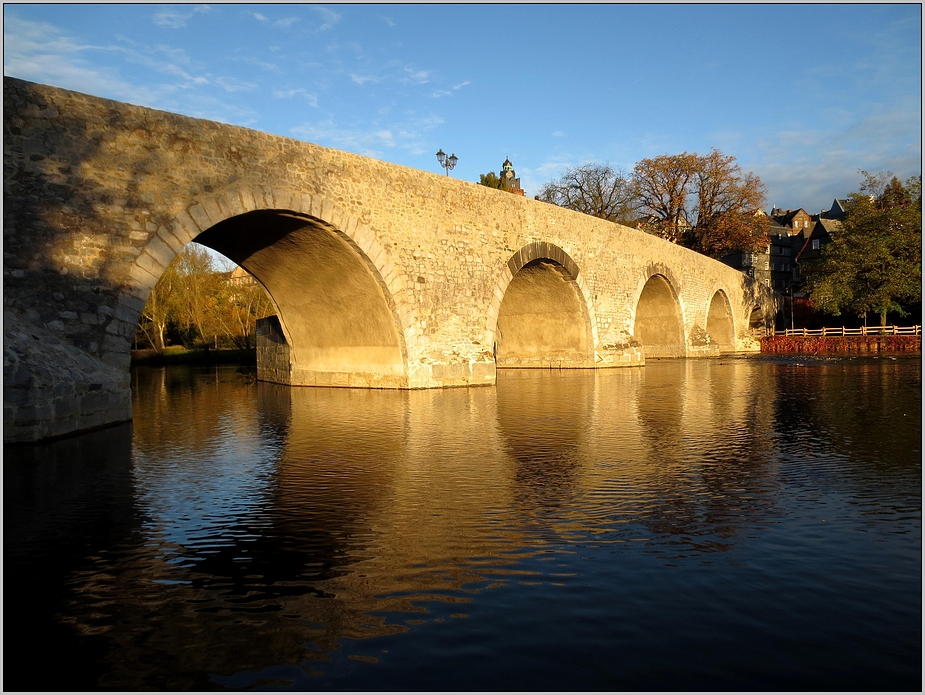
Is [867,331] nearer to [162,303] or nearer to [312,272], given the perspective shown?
[312,272]

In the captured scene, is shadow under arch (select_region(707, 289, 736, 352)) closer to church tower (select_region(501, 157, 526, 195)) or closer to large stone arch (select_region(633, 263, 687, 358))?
large stone arch (select_region(633, 263, 687, 358))

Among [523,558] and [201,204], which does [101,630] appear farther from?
[201,204]

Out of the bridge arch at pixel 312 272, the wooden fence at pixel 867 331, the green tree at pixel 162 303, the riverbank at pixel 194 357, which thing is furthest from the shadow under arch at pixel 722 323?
the green tree at pixel 162 303

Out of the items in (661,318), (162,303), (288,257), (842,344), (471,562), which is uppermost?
(162,303)

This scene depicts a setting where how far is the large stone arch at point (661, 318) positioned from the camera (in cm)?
3180

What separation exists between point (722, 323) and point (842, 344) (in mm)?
7568

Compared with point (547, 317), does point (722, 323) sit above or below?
above

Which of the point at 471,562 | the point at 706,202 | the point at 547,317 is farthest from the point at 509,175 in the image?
the point at 471,562

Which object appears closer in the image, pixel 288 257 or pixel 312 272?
pixel 288 257

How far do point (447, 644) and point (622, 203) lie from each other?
4754 centimetres

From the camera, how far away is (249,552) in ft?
14.7

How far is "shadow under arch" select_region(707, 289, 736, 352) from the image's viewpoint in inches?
1640

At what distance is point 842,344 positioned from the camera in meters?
36.8

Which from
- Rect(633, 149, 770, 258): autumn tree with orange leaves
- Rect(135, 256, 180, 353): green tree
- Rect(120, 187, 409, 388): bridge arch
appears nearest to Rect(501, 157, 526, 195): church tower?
Rect(633, 149, 770, 258): autumn tree with orange leaves
